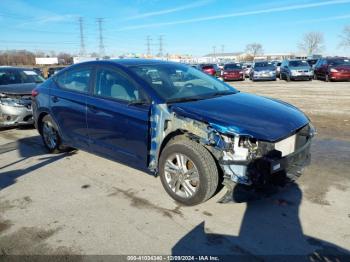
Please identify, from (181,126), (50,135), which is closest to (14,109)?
(50,135)

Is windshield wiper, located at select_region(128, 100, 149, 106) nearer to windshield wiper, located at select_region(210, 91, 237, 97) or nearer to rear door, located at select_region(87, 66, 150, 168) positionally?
rear door, located at select_region(87, 66, 150, 168)

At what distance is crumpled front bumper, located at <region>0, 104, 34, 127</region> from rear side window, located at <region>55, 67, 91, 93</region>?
2.61 m

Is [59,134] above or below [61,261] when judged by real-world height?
above

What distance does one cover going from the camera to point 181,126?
3791 mm

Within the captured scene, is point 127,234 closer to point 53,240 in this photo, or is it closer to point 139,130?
point 53,240

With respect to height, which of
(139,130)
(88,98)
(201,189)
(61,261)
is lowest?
(61,261)

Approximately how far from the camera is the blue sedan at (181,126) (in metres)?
3.47

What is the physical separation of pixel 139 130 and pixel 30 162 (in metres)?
2.56

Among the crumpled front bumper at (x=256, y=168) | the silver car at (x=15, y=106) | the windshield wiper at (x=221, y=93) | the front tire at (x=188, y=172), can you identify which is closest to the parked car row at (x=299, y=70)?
the silver car at (x=15, y=106)

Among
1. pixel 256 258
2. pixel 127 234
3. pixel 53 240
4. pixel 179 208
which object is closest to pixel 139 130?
pixel 179 208

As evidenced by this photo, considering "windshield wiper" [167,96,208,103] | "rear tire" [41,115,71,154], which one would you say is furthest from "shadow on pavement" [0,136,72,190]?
"windshield wiper" [167,96,208,103]

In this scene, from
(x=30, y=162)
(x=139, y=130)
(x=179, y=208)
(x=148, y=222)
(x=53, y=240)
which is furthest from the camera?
(x=30, y=162)

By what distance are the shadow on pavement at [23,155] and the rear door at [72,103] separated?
0.55m

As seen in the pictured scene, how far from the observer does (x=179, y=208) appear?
3877 mm
